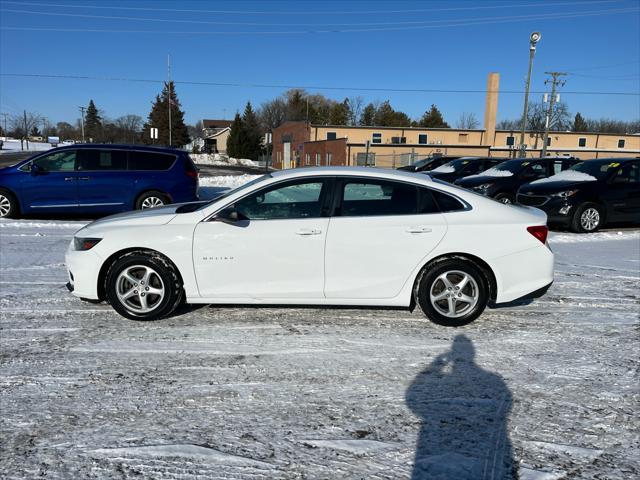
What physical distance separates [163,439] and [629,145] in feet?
230

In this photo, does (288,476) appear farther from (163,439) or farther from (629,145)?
(629,145)

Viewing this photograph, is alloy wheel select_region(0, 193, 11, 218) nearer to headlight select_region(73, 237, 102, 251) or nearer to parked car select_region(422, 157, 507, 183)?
headlight select_region(73, 237, 102, 251)

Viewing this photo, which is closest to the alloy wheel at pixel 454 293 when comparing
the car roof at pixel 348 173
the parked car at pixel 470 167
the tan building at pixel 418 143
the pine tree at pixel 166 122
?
the car roof at pixel 348 173

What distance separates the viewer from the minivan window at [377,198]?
4.69 meters

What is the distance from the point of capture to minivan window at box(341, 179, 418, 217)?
185 inches

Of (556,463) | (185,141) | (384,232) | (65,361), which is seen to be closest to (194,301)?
(65,361)

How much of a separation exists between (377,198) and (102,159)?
8.31 metres

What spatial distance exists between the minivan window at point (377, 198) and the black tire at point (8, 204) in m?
9.37

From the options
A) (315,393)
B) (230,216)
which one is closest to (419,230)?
(230,216)

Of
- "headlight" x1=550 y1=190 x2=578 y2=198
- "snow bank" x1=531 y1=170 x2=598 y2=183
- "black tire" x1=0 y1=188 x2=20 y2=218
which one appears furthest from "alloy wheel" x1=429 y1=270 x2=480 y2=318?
"black tire" x1=0 y1=188 x2=20 y2=218

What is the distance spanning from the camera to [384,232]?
4.60 metres

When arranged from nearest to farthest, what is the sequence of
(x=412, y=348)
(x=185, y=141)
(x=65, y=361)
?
(x=65, y=361) < (x=412, y=348) < (x=185, y=141)

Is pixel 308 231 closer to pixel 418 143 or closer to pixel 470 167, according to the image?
pixel 470 167

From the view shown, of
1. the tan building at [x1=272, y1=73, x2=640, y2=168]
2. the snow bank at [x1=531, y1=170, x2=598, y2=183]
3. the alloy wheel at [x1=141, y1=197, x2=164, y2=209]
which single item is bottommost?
the alloy wheel at [x1=141, y1=197, x2=164, y2=209]
